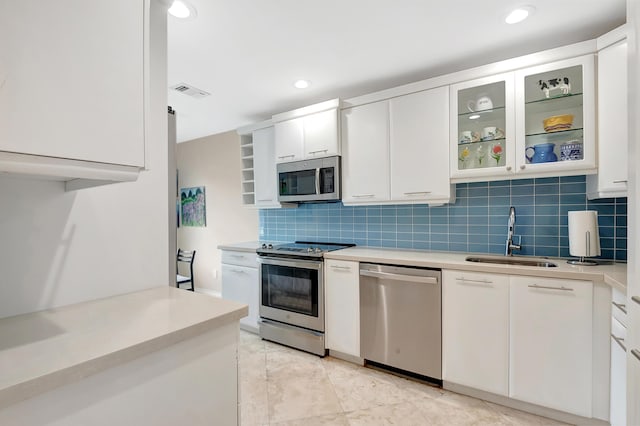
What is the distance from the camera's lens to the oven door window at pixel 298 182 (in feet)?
9.86

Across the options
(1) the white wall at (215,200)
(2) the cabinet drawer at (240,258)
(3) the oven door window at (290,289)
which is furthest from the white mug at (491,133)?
(1) the white wall at (215,200)

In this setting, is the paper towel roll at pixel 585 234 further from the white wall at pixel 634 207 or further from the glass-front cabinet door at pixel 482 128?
the white wall at pixel 634 207

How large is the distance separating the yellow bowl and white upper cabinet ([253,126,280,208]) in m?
2.40

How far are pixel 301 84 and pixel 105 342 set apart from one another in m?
2.48

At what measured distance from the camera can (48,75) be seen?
73 centimetres

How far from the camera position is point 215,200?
4.53 m

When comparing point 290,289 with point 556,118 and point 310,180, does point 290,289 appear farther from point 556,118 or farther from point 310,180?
point 556,118

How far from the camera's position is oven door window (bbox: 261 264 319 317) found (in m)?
2.75

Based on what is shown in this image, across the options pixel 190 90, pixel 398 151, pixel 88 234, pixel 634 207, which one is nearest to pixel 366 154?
pixel 398 151

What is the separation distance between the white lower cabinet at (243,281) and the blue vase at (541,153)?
2.53 metres

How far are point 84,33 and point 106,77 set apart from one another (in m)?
0.11

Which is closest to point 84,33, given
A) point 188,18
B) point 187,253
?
point 188,18

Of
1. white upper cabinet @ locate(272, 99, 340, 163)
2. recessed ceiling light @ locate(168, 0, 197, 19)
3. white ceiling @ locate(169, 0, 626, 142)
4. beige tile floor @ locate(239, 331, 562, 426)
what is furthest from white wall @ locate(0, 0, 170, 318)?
white upper cabinet @ locate(272, 99, 340, 163)

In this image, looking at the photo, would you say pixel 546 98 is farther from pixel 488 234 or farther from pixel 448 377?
pixel 448 377
